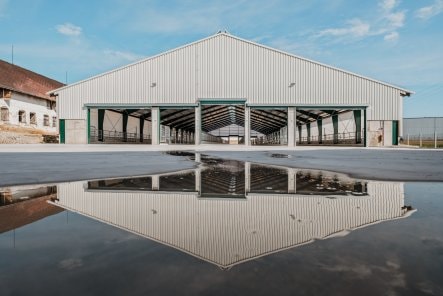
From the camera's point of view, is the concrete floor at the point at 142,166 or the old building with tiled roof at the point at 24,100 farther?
the old building with tiled roof at the point at 24,100

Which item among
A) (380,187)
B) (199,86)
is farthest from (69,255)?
(199,86)

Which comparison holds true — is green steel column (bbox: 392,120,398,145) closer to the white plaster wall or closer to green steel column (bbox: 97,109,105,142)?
green steel column (bbox: 97,109,105,142)

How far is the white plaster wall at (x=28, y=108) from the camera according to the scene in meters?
30.7

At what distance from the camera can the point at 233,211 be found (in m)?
2.58

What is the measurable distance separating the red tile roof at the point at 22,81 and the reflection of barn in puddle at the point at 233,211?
3382 centimetres

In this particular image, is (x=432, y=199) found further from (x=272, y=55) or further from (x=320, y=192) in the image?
(x=272, y=55)

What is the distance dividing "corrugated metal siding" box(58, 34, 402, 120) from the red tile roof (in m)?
13.1

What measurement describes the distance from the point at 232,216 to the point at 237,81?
22.4 meters

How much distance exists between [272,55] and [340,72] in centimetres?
540

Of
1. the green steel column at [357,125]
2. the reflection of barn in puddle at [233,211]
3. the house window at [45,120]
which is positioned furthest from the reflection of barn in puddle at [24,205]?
the house window at [45,120]

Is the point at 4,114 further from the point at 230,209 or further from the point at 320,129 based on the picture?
the point at 230,209

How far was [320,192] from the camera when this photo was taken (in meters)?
3.52

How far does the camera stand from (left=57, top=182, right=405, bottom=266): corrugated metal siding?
69.7 inches

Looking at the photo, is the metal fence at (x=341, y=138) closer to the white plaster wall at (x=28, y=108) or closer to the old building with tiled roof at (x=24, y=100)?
the old building with tiled roof at (x=24, y=100)
